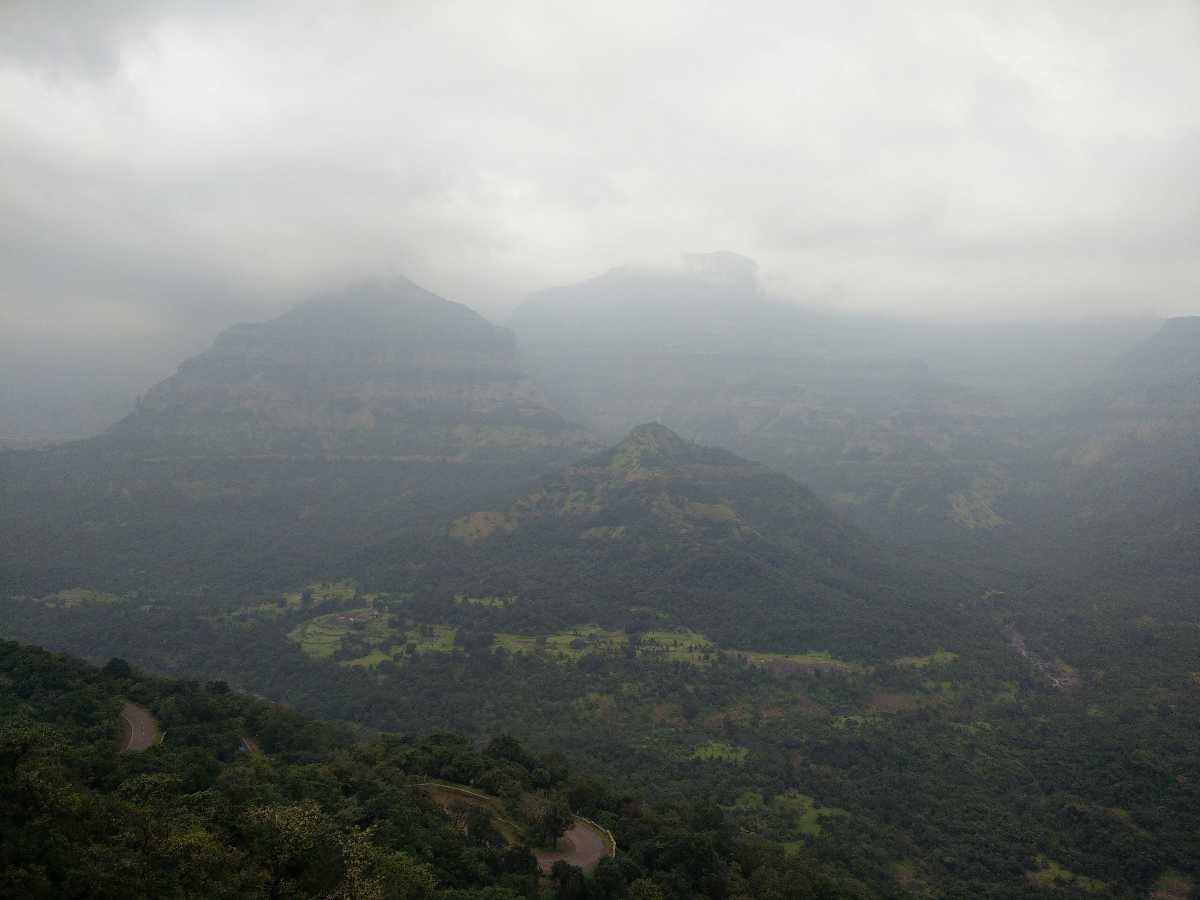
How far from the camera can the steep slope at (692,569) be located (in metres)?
141

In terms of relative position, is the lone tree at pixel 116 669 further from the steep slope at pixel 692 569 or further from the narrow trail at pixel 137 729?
the steep slope at pixel 692 569

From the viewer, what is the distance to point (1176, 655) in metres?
120

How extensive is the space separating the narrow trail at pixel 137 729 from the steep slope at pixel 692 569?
8138 cm

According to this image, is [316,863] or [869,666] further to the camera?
[869,666]

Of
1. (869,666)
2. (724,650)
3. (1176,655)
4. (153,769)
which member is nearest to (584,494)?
(724,650)

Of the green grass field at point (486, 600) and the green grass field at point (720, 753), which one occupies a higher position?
the green grass field at point (486, 600)

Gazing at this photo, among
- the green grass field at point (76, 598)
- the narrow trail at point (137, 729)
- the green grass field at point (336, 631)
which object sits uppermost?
the narrow trail at point (137, 729)

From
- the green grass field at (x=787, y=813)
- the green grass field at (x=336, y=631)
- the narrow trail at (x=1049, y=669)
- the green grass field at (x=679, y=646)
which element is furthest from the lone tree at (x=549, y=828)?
the narrow trail at (x=1049, y=669)

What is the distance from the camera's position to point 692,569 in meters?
158

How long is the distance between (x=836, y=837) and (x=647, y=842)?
102 feet

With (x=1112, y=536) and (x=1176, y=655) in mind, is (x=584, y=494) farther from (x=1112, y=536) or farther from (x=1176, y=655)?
(x=1112, y=536)

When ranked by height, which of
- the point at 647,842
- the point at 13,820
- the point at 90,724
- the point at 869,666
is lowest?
the point at 869,666

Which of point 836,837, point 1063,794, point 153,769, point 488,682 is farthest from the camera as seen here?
point 488,682

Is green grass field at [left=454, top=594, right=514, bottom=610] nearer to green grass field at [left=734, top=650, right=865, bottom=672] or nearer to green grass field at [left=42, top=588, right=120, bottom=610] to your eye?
green grass field at [left=734, top=650, right=865, bottom=672]
